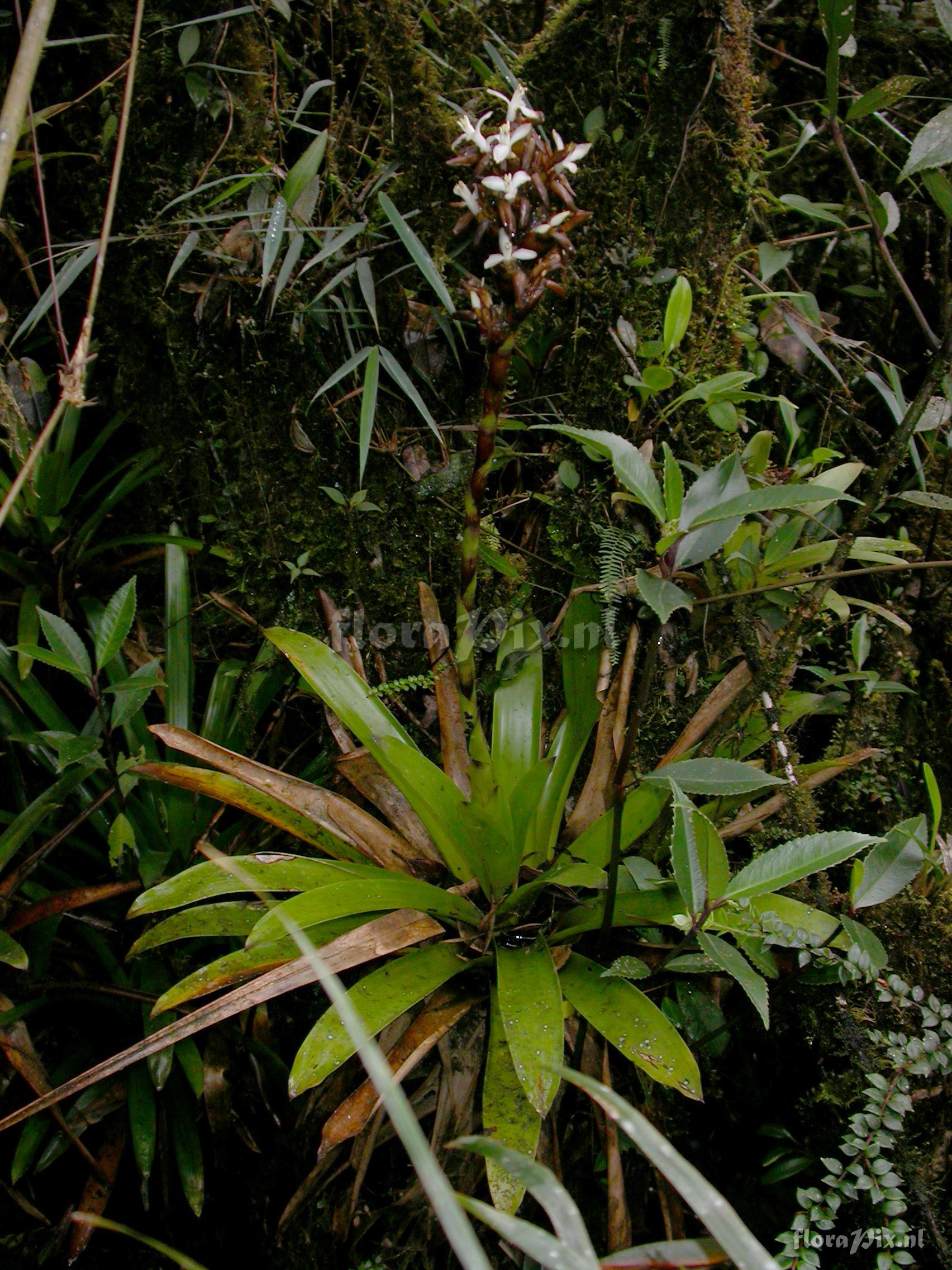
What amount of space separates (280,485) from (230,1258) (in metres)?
1.44

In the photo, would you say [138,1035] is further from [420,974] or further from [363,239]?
[363,239]

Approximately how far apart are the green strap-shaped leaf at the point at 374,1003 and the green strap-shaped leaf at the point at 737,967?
1.33ft

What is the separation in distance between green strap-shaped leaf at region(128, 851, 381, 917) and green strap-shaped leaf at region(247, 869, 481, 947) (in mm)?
59

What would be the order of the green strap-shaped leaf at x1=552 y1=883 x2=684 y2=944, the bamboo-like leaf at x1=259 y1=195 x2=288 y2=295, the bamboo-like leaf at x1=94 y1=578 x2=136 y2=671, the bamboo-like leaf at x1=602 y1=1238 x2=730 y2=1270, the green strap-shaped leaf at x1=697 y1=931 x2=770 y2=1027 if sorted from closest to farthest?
the bamboo-like leaf at x1=602 y1=1238 x2=730 y2=1270 < the green strap-shaped leaf at x1=697 y1=931 x2=770 y2=1027 < the green strap-shaped leaf at x1=552 y1=883 x2=684 y2=944 < the bamboo-like leaf at x1=94 y1=578 x2=136 y2=671 < the bamboo-like leaf at x1=259 y1=195 x2=288 y2=295

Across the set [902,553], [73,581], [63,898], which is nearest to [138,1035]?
[63,898]

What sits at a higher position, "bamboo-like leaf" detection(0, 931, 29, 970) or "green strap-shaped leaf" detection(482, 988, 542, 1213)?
"bamboo-like leaf" detection(0, 931, 29, 970)

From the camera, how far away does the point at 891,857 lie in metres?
1.09

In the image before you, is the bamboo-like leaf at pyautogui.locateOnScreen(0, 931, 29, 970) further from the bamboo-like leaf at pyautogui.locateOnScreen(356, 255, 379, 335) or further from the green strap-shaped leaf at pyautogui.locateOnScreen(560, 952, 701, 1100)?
the bamboo-like leaf at pyautogui.locateOnScreen(356, 255, 379, 335)

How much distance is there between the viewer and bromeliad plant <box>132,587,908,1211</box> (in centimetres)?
100

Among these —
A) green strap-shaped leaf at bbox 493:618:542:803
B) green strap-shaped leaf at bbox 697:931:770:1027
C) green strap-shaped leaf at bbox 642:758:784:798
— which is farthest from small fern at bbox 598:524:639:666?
green strap-shaped leaf at bbox 697:931:770:1027

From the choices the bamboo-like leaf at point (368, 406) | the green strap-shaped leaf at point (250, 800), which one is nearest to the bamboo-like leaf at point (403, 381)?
the bamboo-like leaf at point (368, 406)

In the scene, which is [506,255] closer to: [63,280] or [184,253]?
[184,253]

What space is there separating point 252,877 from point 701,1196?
33.2 inches

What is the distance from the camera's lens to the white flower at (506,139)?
3.16ft
